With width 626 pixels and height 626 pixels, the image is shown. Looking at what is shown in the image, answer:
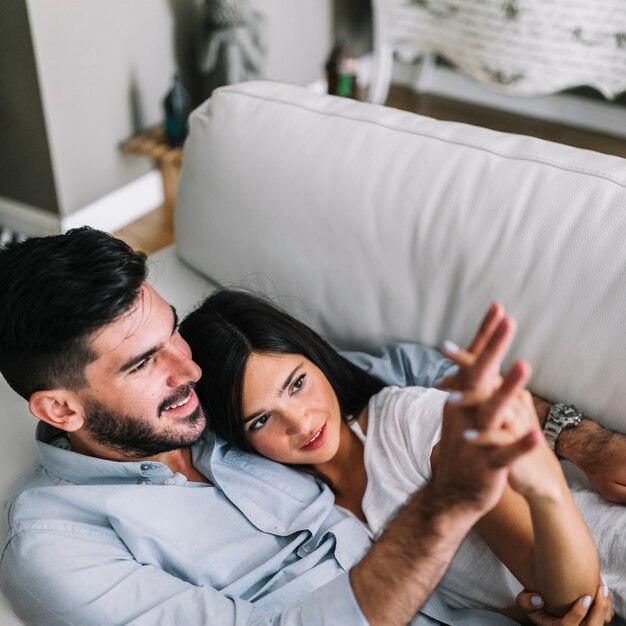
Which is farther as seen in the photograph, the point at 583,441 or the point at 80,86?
the point at 80,86

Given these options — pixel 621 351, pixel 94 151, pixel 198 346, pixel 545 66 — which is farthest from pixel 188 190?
pixel 545 66

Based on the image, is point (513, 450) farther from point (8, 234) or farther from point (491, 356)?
point (8, 234)

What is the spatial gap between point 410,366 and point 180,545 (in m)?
0.49

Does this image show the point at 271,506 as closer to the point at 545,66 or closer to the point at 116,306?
the point at 116,306

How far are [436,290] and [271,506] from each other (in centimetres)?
46

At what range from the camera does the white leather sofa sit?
1.20 meters

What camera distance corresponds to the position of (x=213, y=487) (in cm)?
128

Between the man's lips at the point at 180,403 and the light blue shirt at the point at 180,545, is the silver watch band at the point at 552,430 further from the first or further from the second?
the man's lips at the point at 180,403

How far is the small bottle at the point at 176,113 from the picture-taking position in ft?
8.82

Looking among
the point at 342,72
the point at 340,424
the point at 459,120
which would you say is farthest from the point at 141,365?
the point at 459,120

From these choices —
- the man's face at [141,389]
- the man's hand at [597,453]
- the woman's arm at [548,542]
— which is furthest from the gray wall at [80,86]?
the woman's arm at [548,542]

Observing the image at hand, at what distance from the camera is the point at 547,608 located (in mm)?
1085

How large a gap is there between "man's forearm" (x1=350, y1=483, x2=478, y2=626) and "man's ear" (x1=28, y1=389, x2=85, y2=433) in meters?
0.49

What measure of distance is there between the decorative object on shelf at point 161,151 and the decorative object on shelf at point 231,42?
1.01 feet
